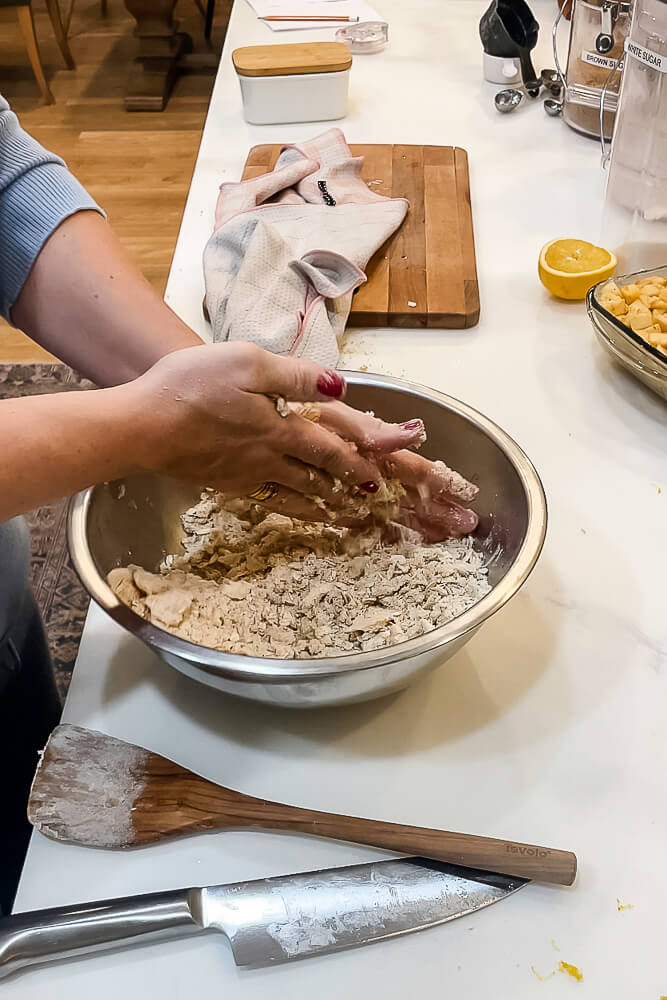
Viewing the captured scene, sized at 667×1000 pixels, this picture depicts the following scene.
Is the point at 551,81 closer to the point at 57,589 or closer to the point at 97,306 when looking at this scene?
the point at 97,306

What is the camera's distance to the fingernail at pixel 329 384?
2.39 ft

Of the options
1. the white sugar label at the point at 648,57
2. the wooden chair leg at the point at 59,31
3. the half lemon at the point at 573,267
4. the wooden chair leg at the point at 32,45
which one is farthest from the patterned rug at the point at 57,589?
the wooden chair leg at the point at 59,31

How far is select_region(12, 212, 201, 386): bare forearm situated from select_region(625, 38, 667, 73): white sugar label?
2.12ft

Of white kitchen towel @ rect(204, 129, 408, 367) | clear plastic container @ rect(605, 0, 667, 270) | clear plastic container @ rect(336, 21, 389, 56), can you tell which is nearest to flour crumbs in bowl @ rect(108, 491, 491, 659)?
white kitchen towel @ rect(204, 129, 408, 367)

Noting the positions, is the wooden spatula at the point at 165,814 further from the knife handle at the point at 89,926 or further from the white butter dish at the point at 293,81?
the white butter dish at the point at 293,81

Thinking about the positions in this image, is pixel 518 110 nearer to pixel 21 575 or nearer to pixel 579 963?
pixel 21 575

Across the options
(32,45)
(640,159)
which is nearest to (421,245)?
(640,159)

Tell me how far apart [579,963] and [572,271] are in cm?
85

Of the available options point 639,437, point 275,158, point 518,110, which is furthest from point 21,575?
point 518,110

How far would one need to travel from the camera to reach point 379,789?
2.25 ft

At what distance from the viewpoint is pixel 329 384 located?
2.40ft

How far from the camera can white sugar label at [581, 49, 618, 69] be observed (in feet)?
4.40

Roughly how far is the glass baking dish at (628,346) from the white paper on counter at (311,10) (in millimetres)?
1099

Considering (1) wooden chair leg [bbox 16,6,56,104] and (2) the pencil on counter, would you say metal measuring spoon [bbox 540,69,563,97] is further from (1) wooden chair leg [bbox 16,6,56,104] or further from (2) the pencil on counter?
(1) wooden chair leg [bbox 16,6,56,104]
